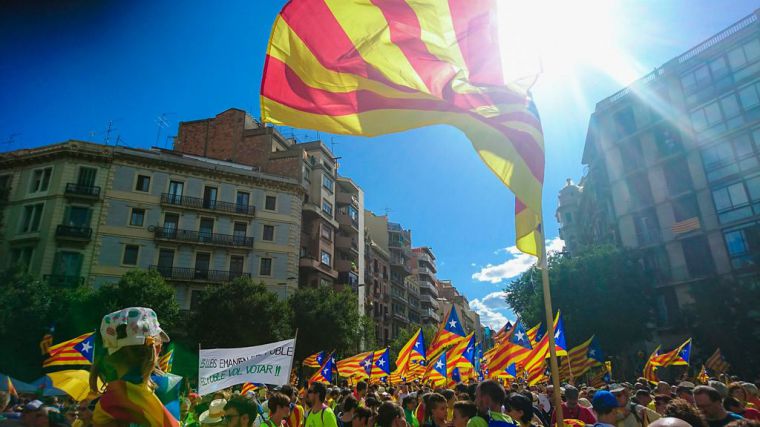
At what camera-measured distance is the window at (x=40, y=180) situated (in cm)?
3509

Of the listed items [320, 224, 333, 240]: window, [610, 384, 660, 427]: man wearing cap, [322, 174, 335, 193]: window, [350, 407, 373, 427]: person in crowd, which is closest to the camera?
[350, 407, 373, 427]: person in crowd

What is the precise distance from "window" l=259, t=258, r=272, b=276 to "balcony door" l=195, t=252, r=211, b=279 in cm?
400

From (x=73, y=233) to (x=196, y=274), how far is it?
28.4 feet

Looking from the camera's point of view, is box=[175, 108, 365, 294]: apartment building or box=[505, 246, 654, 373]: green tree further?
box=[175, 108, 365, 294]: apartment building

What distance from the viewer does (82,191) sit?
3444 cm

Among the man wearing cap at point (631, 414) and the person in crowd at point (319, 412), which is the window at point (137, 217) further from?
the man wearing cap at point (631, 414)

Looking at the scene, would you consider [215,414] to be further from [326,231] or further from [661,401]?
[326,231]

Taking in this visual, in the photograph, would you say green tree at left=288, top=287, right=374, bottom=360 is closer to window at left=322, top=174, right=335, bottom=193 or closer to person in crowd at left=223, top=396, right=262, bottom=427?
window at left=322, top=174, right=335, bottom=193

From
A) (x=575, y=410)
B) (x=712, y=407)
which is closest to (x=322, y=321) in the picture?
(x=575, y=410)

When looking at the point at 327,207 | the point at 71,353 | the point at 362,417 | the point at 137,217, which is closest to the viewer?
the point at 362,417

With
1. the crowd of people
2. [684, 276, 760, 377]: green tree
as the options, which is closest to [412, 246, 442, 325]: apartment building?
[684, 276, 760, 377]: green tree

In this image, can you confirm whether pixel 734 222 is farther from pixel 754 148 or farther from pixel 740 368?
pixel 740 368

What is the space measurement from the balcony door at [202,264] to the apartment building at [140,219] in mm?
76

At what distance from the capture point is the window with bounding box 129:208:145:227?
35.5 meters
